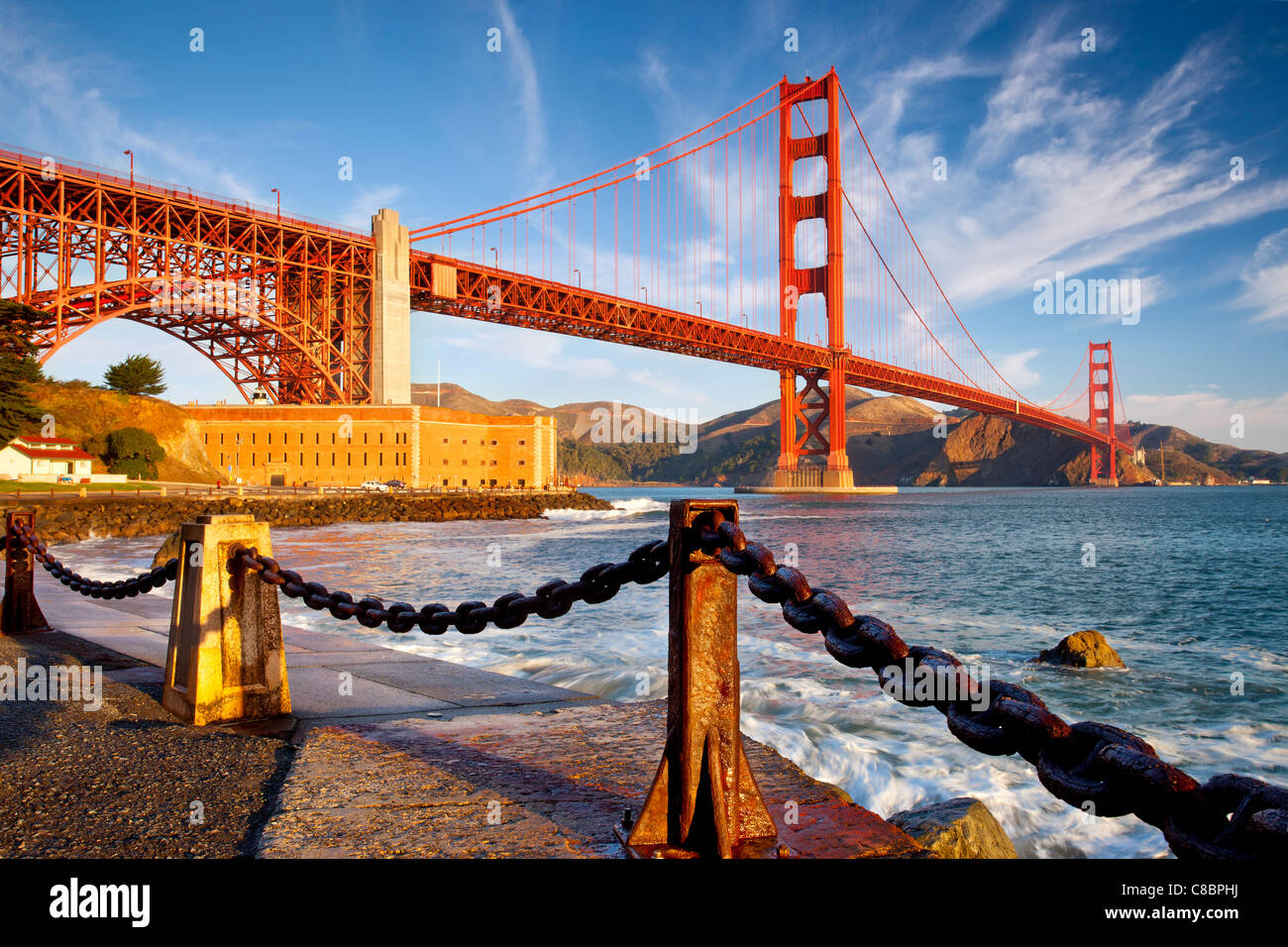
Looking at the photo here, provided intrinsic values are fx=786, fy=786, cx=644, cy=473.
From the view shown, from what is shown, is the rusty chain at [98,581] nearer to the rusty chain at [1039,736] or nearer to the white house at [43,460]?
the rusty chain at [1039,736]

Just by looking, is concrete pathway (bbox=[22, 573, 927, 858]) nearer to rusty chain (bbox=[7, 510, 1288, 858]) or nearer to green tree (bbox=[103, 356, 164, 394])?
rusty chain (bbox=[7, 510, 1288, 858])

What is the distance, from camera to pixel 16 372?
33.0 metres

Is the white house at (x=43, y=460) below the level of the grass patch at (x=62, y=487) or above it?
above

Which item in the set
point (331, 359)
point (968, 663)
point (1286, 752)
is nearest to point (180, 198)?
point (331, 359)

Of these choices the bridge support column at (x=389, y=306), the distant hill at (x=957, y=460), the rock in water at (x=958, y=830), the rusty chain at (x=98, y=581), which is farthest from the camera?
the distant hill at (x=957, y=460)

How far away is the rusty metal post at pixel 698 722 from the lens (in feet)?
6.35

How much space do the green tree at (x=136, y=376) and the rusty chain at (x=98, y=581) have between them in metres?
56.3

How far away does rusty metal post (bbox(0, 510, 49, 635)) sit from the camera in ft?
19.6

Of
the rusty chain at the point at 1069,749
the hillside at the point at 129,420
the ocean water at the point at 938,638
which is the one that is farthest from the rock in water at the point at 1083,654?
the hillside at the point at 129,420

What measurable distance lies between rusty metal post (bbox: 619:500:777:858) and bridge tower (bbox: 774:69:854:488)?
207ft

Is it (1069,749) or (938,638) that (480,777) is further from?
(938,638)

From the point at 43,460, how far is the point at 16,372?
→ 9.70 meters
